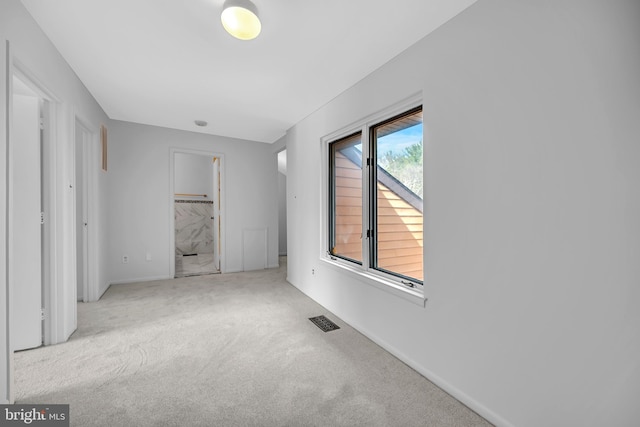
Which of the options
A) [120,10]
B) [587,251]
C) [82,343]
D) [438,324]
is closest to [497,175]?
[587,251]

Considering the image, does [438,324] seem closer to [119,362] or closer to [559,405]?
[559,405]

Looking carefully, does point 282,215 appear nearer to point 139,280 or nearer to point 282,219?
point 282,219

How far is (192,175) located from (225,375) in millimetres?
6564

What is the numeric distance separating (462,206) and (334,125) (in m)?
1.76

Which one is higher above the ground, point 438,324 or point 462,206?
point 462,206

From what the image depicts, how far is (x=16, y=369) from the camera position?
1958 mm

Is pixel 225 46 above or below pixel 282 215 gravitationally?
above

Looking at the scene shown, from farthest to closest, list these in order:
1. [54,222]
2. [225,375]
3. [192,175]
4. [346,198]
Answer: [192,175] < [346,198] < [54,222] < [225,375]

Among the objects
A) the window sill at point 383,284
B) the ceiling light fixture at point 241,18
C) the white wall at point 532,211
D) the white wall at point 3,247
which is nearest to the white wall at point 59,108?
the white wall at point 3,247

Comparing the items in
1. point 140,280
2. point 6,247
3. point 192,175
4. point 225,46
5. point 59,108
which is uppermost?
point 225,46

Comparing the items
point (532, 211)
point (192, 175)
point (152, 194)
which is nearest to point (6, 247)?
point (532, 211)

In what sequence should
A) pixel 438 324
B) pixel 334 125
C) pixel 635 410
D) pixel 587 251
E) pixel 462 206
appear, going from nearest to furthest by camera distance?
1. pixel 635 410
2. pixel 587 251
3. pixel 462 206
4. pixel 438 324
5. pixel 334 125

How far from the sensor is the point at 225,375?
6.31 ft

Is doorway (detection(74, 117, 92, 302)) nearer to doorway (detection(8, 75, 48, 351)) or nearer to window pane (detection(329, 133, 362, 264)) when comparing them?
doorway (detection(8, 75, 48, 351))
